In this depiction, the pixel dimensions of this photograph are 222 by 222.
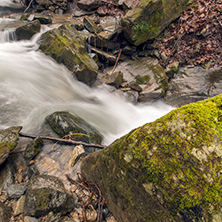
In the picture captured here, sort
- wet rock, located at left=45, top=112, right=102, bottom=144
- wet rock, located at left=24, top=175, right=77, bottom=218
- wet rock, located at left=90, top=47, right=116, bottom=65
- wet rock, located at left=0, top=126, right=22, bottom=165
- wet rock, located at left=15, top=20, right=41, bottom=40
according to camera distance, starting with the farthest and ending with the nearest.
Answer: wet rock, located at left=90, top=47, right=116, bottom=65, wet rock, located at left=15, top=20, right=41, bottom=40, wet rock, located at left=45, top=112, right=102, bottom=144, wet rock, located at left=0, top=126, right=22, bottom=165, wet rock, located at left=24, top=175, right=77, bottom=218

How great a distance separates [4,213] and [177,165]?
2.66m

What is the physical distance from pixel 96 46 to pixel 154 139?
847cm

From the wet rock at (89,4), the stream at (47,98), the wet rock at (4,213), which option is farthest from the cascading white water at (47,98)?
the wet rock at (89,4)

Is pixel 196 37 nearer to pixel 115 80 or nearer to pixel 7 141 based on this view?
pixel 115 80

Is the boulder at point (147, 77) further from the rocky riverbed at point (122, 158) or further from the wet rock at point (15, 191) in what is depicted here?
the wet rock at point (15, 191)

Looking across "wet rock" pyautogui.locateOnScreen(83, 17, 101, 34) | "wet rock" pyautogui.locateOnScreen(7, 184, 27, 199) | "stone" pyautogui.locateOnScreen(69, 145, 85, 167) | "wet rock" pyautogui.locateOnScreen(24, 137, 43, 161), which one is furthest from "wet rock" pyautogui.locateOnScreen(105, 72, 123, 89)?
"wet rock" pyautogui.locateOnScreen(7, 184, 27, 199)

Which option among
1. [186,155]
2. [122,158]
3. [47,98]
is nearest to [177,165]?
[186,155]

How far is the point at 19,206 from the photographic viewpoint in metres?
2.41

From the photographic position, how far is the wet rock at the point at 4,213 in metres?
2.19

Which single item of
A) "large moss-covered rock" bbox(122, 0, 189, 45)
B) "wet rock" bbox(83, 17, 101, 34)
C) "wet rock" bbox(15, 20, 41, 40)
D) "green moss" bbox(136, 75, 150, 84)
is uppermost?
"large moss-covered rock" bbox(122, 0, 189, 45)

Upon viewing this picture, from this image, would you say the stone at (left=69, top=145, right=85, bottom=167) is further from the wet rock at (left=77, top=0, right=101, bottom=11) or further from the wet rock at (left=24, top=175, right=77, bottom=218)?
the wet rock at (left=77, top=0, right=101, bottom=11)

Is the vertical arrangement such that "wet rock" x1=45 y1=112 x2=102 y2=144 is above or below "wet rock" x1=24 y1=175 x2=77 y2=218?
below

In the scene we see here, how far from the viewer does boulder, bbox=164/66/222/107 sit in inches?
298

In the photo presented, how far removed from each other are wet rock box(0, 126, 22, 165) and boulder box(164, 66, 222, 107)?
7.11 meters
